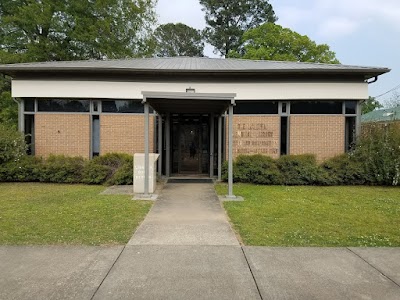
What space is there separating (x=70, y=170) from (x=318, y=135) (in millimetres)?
9951

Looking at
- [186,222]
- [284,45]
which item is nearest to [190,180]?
[186,222]

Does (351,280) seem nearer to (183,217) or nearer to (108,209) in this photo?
(183,217)

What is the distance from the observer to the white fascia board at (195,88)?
13602 mm

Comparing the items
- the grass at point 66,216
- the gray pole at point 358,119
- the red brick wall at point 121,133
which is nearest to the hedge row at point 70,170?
the red brick wall at point 121,133

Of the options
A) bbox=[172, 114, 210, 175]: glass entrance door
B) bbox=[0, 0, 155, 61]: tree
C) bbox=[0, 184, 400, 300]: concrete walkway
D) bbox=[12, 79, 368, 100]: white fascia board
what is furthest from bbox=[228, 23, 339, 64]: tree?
bbox=[0, 184, 400, 300]: concrete walkway

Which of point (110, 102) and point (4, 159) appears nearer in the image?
point (4, 159)

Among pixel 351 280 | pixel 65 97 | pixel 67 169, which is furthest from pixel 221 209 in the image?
pixel 65 97

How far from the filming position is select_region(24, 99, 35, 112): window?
45.7ft

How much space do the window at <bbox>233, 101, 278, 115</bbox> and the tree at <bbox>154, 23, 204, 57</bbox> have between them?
30.3 meters

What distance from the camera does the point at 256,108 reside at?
14062 millimetres

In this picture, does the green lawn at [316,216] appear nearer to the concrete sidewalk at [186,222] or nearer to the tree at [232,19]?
the concrete sidewalk at [186,222]

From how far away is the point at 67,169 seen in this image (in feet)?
41.2

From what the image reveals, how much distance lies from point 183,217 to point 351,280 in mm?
4039

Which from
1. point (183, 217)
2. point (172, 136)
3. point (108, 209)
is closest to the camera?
point (183, 217)
